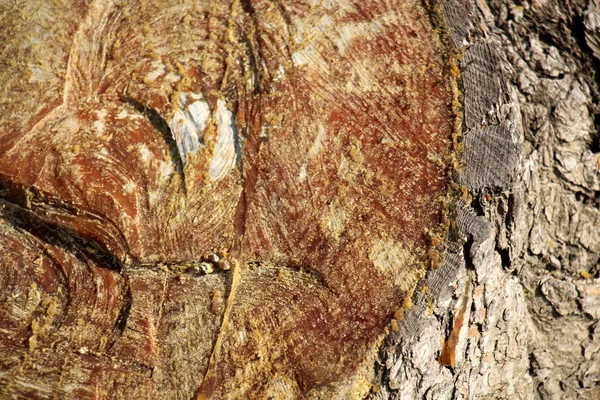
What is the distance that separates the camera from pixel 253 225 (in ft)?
5.30

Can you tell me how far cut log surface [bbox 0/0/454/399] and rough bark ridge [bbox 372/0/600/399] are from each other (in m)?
0.10

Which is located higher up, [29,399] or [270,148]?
[270,148]

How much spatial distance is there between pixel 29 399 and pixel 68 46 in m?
1.04

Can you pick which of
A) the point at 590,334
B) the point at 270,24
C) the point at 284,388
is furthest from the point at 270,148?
the point at 590,334

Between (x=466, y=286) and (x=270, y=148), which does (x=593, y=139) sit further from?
(x=270, y=148)

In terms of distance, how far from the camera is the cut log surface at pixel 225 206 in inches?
62.2

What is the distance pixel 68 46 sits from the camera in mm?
1739

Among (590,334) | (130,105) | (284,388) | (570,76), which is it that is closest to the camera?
(284,388)

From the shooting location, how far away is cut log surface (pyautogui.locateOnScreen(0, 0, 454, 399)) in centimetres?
158

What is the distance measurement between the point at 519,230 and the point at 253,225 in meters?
0.82

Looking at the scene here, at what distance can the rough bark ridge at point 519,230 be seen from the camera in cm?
158

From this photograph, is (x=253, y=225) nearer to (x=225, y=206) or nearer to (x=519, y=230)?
(x=225, y=206)

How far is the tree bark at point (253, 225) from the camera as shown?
1572 millimetres

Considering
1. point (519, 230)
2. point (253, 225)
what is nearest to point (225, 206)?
point (253, 225)
